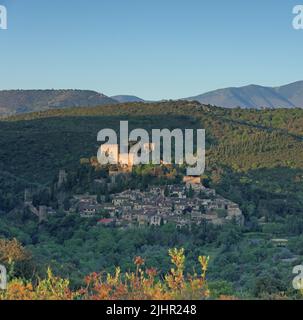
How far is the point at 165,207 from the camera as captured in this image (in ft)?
74.1

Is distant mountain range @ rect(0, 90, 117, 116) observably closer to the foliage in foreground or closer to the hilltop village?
the hilltop village

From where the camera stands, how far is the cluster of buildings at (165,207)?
2183 centimetres

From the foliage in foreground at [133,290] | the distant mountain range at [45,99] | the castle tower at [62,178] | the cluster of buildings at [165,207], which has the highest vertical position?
the distant mountain range at [45,99]

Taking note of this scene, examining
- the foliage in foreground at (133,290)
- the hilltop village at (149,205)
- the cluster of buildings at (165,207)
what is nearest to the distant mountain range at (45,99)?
the hilltop village at (149,205)

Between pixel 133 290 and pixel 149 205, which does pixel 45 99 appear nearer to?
pixel 149 205

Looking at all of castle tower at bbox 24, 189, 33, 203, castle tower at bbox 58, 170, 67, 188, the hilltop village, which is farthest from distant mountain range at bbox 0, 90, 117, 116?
the hilltop village

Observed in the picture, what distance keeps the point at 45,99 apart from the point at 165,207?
289 ft

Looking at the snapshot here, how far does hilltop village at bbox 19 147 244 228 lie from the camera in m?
21.9

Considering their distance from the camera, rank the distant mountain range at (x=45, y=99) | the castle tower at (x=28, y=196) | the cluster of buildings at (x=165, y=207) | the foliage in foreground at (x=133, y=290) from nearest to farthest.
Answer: the foliage in foreground at (x=133, y=290)
the cluster of buildings at (x=165, y=207)
the castle tower at (x=28, y=196)
the distant mountain range at (x=45, y=99)

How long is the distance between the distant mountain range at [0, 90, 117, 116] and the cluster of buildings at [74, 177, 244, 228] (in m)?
79.6

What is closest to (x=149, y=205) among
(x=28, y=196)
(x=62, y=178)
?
(x=28, y=196)

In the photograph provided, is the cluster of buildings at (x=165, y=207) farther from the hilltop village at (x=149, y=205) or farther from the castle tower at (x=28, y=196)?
the castle tower at (x=28, y=196)
